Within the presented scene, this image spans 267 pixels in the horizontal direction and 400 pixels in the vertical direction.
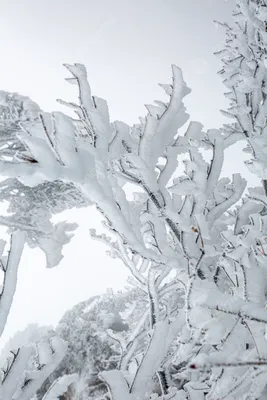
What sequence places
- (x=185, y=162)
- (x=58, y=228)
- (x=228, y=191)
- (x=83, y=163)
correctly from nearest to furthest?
(x=83, y=163) < (x=185, y=162) < (x=228, y=191) < (x=58, y=228)

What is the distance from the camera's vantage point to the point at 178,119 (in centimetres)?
140

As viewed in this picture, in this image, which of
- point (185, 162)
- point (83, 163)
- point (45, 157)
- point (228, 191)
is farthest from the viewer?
point (228, 191)

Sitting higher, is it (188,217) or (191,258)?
(188,217)

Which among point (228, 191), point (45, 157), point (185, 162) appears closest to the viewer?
point (45, 157)

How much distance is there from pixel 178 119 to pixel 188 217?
491 mm

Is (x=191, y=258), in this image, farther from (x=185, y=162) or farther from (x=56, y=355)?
(x=56, y=355)

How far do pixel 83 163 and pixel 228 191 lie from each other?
0.82 m

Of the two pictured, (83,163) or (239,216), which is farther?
(239,216)

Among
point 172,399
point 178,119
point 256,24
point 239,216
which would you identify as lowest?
point 172,399

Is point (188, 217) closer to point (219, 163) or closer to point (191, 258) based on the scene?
point (191, 258)

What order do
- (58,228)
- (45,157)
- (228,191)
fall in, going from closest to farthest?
(45,157) < (228,191) < (58,228)

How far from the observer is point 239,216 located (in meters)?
1.49

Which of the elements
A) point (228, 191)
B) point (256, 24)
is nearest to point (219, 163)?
point (228, 191)

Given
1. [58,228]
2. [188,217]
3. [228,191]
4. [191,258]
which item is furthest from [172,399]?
[58,228]
